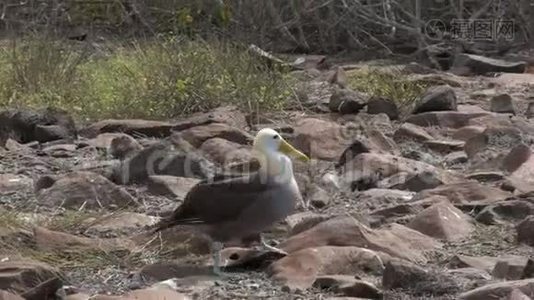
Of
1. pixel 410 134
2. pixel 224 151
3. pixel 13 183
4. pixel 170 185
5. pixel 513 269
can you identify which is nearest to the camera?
pixel 513 269

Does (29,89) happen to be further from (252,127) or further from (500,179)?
(500,179)

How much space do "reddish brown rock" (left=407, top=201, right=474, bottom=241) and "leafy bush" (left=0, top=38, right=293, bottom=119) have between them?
318 cm

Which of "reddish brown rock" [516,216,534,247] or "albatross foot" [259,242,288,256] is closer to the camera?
"albatross foot" [259,242,288,256]

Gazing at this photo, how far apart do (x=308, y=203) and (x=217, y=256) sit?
1.24 m

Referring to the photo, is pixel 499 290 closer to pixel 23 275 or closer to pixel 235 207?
pixel 235 207

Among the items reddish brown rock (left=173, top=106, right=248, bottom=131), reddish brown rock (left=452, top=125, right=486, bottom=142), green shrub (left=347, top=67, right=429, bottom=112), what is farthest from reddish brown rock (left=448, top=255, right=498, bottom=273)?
green shrub (left=347, top=67, right=429, bottom=112)

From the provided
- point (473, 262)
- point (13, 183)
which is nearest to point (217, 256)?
point (473, 262)

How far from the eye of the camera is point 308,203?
5750 mm

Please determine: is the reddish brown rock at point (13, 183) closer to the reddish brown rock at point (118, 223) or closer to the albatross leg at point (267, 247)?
the reddish brown rock at point (118, 223)

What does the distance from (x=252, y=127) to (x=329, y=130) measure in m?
0.80

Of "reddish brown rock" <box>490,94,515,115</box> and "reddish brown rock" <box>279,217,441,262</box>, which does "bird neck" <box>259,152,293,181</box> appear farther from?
"reddish brown rock" <box>490,94,515,115</box>

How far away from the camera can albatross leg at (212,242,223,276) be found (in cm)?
455

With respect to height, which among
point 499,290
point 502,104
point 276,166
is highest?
point 276,166

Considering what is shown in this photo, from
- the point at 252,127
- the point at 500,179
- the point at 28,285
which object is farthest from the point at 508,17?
the point at 28,285
